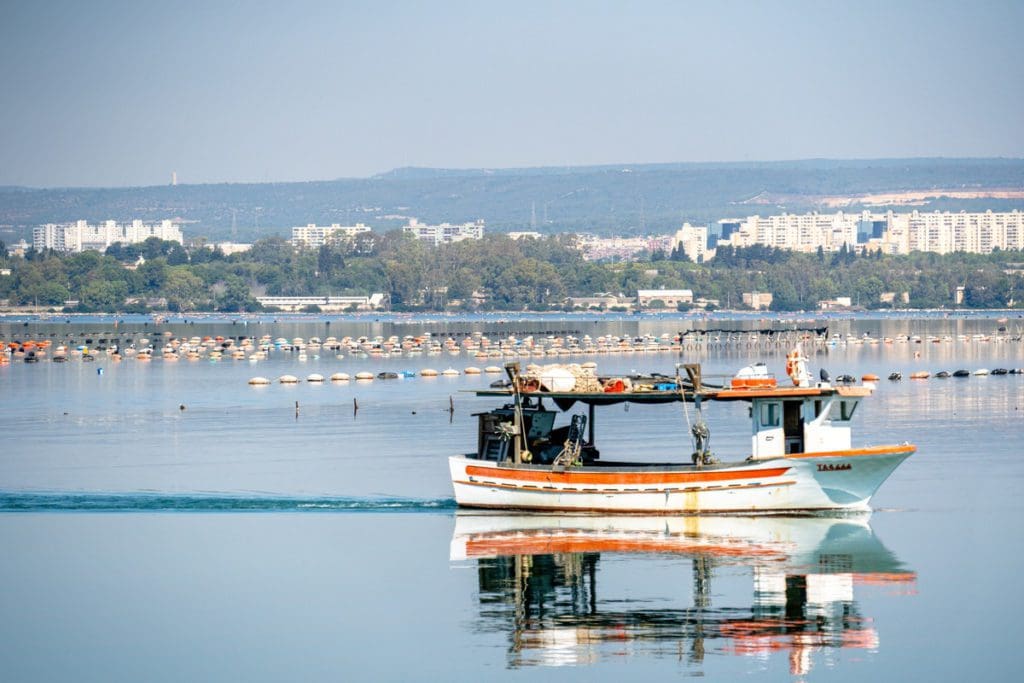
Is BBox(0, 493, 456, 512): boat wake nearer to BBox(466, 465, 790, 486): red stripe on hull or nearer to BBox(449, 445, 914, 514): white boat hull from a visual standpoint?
BBox(466, 465, 790, 486): red stripe on hull

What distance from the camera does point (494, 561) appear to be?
47.2 metres

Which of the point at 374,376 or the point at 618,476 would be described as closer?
the point at 618,476

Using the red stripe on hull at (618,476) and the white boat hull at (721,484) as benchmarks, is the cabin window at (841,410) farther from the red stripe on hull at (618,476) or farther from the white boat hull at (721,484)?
the red stripe on hull at (618,476)

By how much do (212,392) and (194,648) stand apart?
274 ft

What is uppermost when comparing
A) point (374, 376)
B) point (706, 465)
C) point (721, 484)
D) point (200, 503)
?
point (706, 465)

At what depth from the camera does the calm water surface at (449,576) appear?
37.7 metres

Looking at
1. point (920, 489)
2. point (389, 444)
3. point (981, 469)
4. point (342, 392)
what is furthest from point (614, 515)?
point (342, 392)

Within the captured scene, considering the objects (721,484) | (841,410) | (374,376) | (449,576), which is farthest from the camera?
(374,376)

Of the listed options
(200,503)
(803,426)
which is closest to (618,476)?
(803,426)

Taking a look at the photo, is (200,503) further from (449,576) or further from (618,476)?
(449,576)

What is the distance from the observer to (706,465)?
50875 mm

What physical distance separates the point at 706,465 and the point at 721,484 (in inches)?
31.5

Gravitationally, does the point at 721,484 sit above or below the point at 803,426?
below

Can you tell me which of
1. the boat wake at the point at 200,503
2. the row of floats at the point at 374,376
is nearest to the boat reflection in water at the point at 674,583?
the boat wake at the point at 200,503
